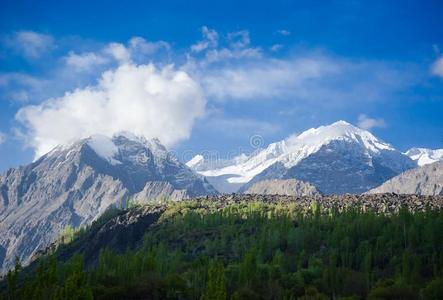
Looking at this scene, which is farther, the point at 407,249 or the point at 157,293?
the point at 407,249

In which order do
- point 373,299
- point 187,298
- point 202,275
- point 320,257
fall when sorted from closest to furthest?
1. point 373,299
2. point 187,298
3. point 202,275
4. point 320,257

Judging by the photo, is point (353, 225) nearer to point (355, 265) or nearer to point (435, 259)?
point (355, 265)

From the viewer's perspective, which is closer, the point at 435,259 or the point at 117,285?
the point at 117,285

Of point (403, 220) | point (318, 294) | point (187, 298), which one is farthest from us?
point (403, 220)

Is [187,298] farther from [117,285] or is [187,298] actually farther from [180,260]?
[180,260]

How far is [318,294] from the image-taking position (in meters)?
125

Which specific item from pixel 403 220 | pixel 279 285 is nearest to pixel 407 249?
pixel 403 220

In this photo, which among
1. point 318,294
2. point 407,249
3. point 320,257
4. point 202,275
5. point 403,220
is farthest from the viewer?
point 403,220

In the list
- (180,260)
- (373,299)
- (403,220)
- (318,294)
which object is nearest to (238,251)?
(180,260)

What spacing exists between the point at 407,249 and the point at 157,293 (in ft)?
264

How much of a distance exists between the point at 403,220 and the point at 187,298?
300ft

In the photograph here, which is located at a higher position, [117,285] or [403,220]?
[403,220]

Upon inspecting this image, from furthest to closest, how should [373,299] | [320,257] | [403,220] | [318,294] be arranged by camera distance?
[403,220] → [320,257] → [318,294] → [373,299]

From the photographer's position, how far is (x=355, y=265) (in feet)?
548
